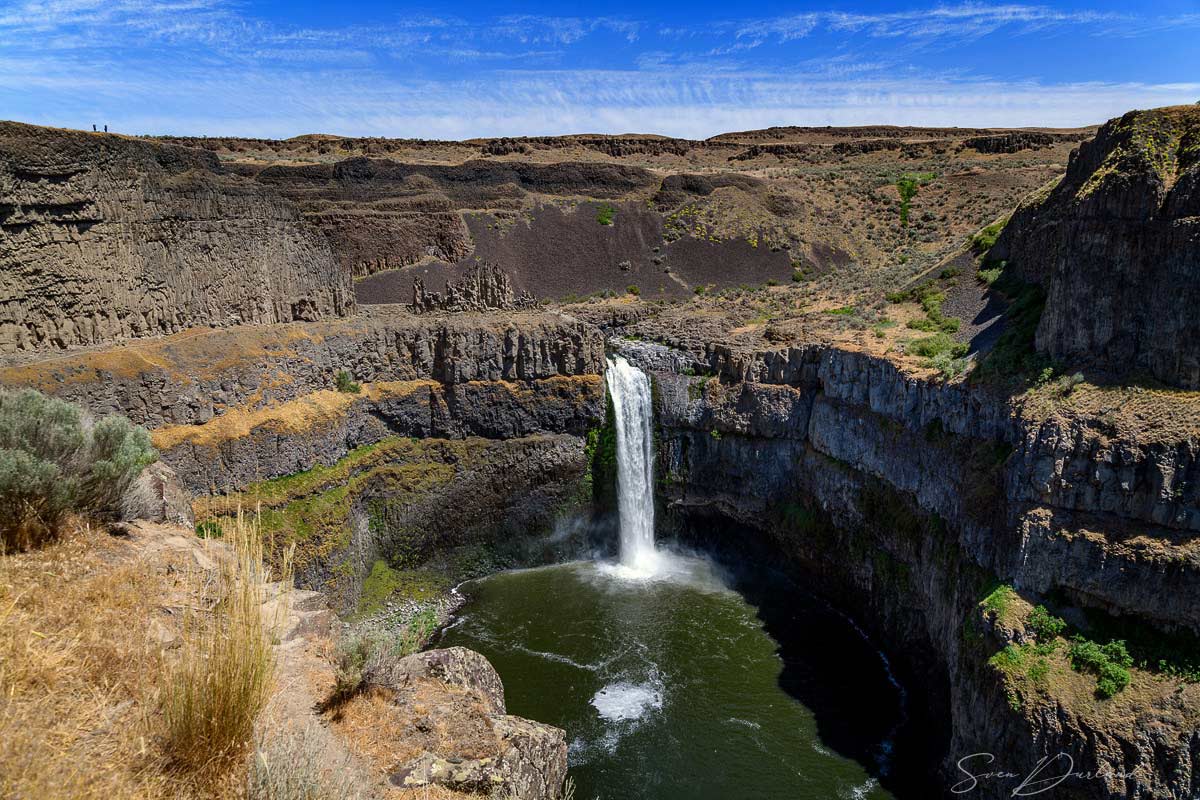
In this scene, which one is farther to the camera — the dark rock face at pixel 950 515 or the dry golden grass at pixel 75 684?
the dark rock face at pixel 950 515

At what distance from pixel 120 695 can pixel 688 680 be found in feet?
72.4

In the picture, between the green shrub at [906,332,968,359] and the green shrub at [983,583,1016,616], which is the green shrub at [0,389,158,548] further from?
the green shrub at [906,332,968,359]

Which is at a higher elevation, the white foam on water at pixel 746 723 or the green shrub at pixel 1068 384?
the green shrub at pixel 1068 384

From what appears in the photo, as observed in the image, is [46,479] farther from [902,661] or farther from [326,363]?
[902,661]

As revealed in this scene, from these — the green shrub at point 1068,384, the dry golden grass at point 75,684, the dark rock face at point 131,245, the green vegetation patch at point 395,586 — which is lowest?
the green vegetation patch at point 395,586

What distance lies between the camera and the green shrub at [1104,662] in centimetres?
1698

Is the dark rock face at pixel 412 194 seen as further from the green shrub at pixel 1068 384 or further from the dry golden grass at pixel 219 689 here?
the dry golden grass at pixel 219 689

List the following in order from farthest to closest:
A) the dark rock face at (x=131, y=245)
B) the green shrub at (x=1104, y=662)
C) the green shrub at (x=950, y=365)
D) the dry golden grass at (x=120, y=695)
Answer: the green shrub at (x=950, y=365)
the dark rock face at (x=131, y=245)
the green shrub at (x=1104, y=662)
the dry golden grass at (x=120, y=695)

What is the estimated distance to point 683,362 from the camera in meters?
37.3

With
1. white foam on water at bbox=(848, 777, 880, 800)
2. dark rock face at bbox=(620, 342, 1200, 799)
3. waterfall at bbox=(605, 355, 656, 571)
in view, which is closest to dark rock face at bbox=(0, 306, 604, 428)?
waterfall at bbox=(605, 355, 656, 571)

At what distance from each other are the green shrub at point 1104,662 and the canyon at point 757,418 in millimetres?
227

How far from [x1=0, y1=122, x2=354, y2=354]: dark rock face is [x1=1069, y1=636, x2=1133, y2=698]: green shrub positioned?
3106 cm

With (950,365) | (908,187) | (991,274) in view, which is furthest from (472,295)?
(908,187)

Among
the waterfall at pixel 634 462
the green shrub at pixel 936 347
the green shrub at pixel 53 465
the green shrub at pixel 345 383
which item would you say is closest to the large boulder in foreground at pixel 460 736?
the green shrub at pixel 53 465
